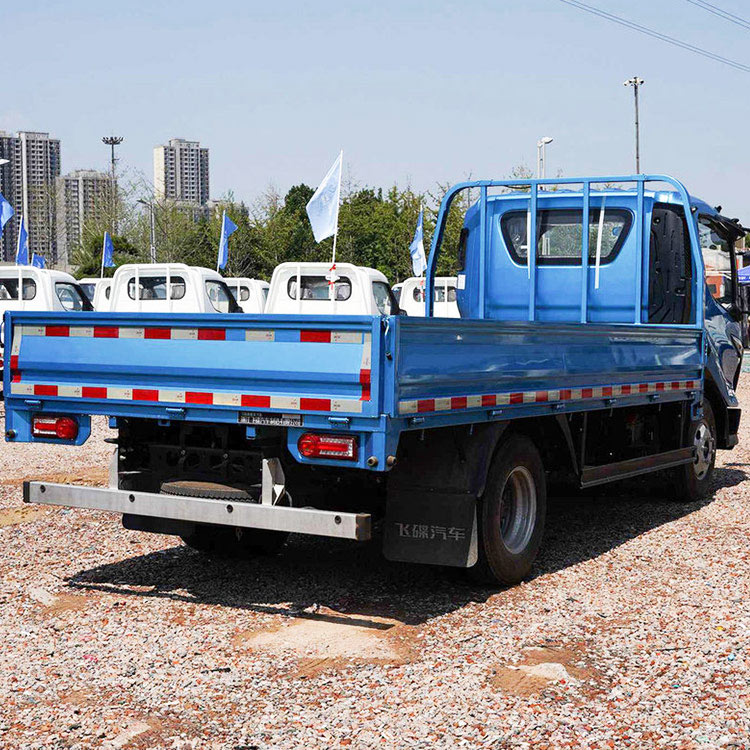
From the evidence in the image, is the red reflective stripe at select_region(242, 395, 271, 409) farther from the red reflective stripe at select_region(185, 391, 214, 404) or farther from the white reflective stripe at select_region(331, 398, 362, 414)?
the white reflective stripe at select_region(331, 398, 362, 414)

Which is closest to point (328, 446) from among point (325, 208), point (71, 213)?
point (325, 208)

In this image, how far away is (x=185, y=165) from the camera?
131375 millimetres

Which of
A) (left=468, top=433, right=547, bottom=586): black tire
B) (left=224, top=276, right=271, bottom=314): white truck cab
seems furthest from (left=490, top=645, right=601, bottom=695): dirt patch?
(left=224, top=276, right=271, bottom=314): white truck cab

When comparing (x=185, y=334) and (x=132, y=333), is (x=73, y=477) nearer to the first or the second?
(x=132, y=333)

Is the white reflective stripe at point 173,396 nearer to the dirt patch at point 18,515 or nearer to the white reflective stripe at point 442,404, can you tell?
the white reflective stripe at point 442,404

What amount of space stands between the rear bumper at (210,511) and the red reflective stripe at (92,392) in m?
0.53

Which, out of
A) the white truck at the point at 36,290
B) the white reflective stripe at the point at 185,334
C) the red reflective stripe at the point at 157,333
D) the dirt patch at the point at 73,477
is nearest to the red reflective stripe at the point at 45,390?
the red reflective stripe at the point at 157,333

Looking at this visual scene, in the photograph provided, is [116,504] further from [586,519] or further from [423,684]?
[586,519]

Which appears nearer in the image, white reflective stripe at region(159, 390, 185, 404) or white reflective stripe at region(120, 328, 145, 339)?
white reflective stripe at region(159, 390, 185, 404)

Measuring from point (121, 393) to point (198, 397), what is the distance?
0.56 metres

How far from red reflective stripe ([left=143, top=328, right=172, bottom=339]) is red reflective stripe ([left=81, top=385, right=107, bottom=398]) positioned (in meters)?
0.44

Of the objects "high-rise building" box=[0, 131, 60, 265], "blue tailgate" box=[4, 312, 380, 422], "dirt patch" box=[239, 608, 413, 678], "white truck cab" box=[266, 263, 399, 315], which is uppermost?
"high-rise building" box=[0, 131, 60, 265]

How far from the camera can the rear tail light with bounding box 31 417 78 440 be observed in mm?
6965

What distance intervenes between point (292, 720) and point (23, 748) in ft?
3.49
